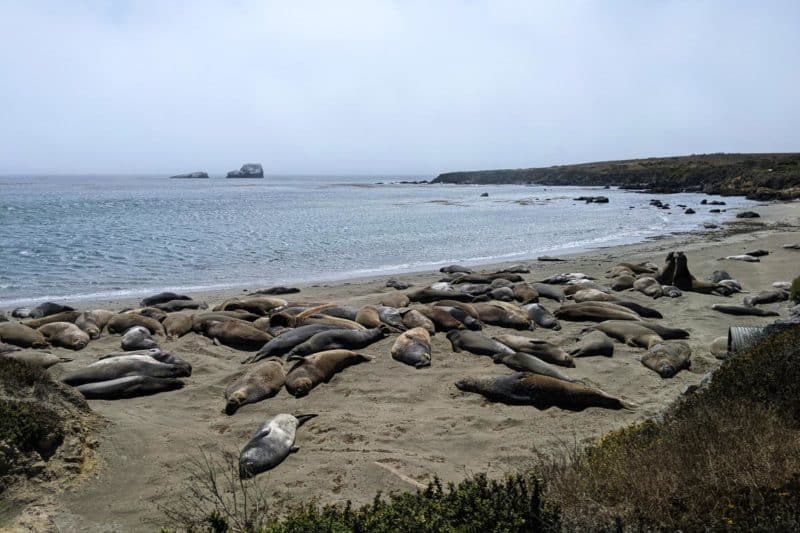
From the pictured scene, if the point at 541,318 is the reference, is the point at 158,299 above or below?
below

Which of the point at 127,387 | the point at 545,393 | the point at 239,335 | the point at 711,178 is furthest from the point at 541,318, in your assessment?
the point at 711,178

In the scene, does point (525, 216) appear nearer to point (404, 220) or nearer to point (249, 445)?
point (404, 220)

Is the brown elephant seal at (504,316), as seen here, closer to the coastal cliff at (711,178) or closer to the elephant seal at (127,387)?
the elephant seal at (127,387)

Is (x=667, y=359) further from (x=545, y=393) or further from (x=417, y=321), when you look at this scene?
(x=417, y=321)

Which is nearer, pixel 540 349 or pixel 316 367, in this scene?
pixel 316 367

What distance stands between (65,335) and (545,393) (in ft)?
25.5

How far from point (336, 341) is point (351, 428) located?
8.92 ft

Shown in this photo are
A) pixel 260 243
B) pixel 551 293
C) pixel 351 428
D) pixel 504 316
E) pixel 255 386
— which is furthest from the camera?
pixel 260 243

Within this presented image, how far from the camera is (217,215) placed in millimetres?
42125

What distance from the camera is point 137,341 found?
30.0ft

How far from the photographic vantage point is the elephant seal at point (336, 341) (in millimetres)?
8414

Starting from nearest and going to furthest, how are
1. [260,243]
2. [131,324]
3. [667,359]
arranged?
[667,359]
[131,324]
[260,243]

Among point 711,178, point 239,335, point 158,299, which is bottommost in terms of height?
point 158,299

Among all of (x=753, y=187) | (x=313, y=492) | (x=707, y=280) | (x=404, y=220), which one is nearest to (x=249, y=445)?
(x=313, y=492)
